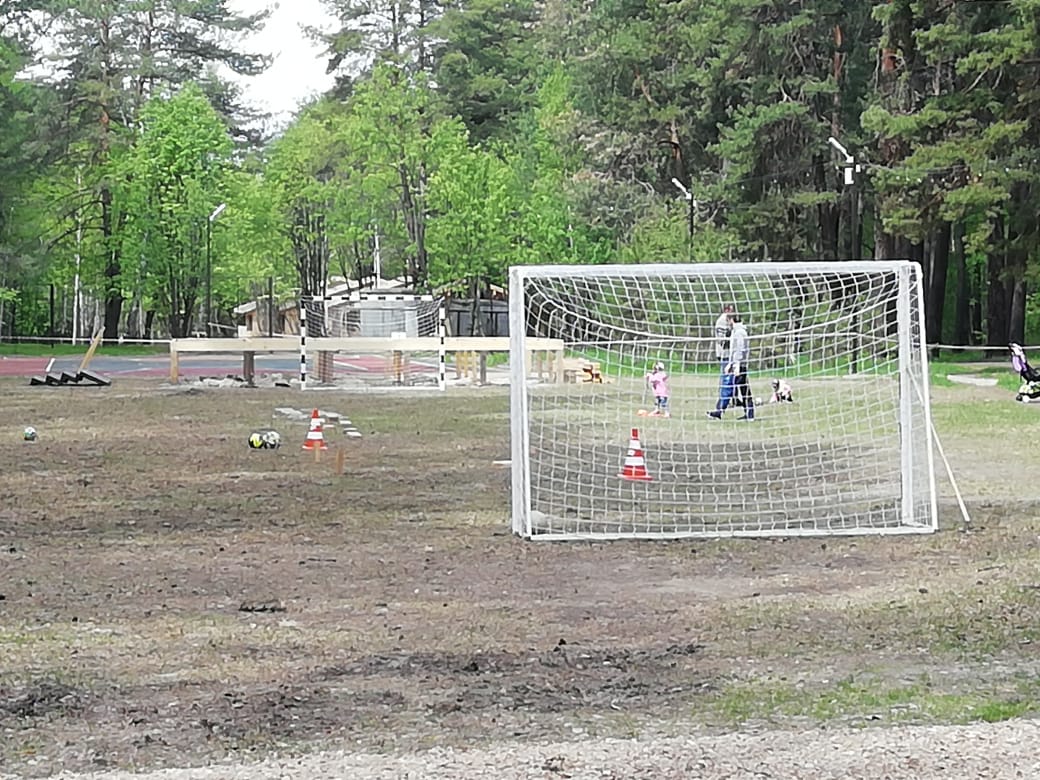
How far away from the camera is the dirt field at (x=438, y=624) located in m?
5.18

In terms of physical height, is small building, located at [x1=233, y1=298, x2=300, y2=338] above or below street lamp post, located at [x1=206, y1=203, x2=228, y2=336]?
below

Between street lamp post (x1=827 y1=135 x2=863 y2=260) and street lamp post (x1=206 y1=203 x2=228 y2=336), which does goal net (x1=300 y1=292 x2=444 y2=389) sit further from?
street lamp post (x1=827 y1=135 x2=863 y2=260)

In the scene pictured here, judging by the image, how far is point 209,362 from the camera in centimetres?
4491

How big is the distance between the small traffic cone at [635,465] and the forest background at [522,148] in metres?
21.5

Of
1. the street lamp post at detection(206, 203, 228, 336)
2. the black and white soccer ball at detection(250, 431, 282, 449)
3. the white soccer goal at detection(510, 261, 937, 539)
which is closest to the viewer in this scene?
the white soccer goal at detection(510, 261, 937, 539)

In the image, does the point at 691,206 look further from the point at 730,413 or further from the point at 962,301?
the point at 730,413

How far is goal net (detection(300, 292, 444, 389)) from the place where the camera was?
2784 centimetres

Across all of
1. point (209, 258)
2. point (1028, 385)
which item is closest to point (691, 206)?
point (209, 258)

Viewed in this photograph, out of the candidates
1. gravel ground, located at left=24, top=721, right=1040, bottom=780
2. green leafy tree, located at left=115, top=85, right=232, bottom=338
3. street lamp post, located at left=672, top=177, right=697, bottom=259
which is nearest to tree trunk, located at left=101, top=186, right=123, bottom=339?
green leafy tree, located at left=115, top=85, right=232, bottom=338

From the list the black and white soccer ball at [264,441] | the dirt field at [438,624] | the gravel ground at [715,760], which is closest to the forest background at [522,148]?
the black and white soccer ball at [264,441]

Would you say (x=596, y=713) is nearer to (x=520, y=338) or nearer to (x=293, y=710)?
(x=293, y=710)

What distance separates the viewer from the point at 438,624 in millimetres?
6891

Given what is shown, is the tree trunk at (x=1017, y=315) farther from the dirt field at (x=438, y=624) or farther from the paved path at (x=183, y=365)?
the dirt field at (x=438, y=624)

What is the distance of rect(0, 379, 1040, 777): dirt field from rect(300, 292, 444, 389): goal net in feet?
49.7
